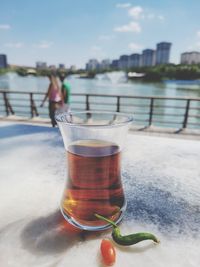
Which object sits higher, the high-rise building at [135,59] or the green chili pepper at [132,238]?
the high-rise building at [135,59]

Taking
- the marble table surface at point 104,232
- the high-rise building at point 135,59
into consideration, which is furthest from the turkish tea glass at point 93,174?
the high-rise building at point 135,59

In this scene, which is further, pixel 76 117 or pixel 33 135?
pixel 33 135

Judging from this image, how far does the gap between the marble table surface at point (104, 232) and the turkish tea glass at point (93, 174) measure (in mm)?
40

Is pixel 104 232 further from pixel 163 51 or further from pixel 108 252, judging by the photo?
pixel 163 51

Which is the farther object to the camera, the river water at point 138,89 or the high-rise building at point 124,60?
the high-rise building at point 124,60

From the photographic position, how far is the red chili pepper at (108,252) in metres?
0.52

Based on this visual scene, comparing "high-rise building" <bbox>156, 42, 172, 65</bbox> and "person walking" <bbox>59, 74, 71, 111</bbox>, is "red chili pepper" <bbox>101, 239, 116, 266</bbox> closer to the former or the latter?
"person walking" <bbox>59, 74, 71, 111</bbox>

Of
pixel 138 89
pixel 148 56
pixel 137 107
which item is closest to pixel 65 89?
pixel 137 107

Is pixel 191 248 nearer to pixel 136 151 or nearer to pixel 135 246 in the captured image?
pixel 135 246

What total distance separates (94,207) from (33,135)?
947mm

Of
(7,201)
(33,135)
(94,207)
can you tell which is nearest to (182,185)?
(94,207)

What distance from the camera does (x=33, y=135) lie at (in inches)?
58.3

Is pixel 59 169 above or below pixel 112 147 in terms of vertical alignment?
below

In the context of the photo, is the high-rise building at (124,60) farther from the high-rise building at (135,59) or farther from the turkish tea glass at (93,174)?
the turkish tea glass at (93,174)
